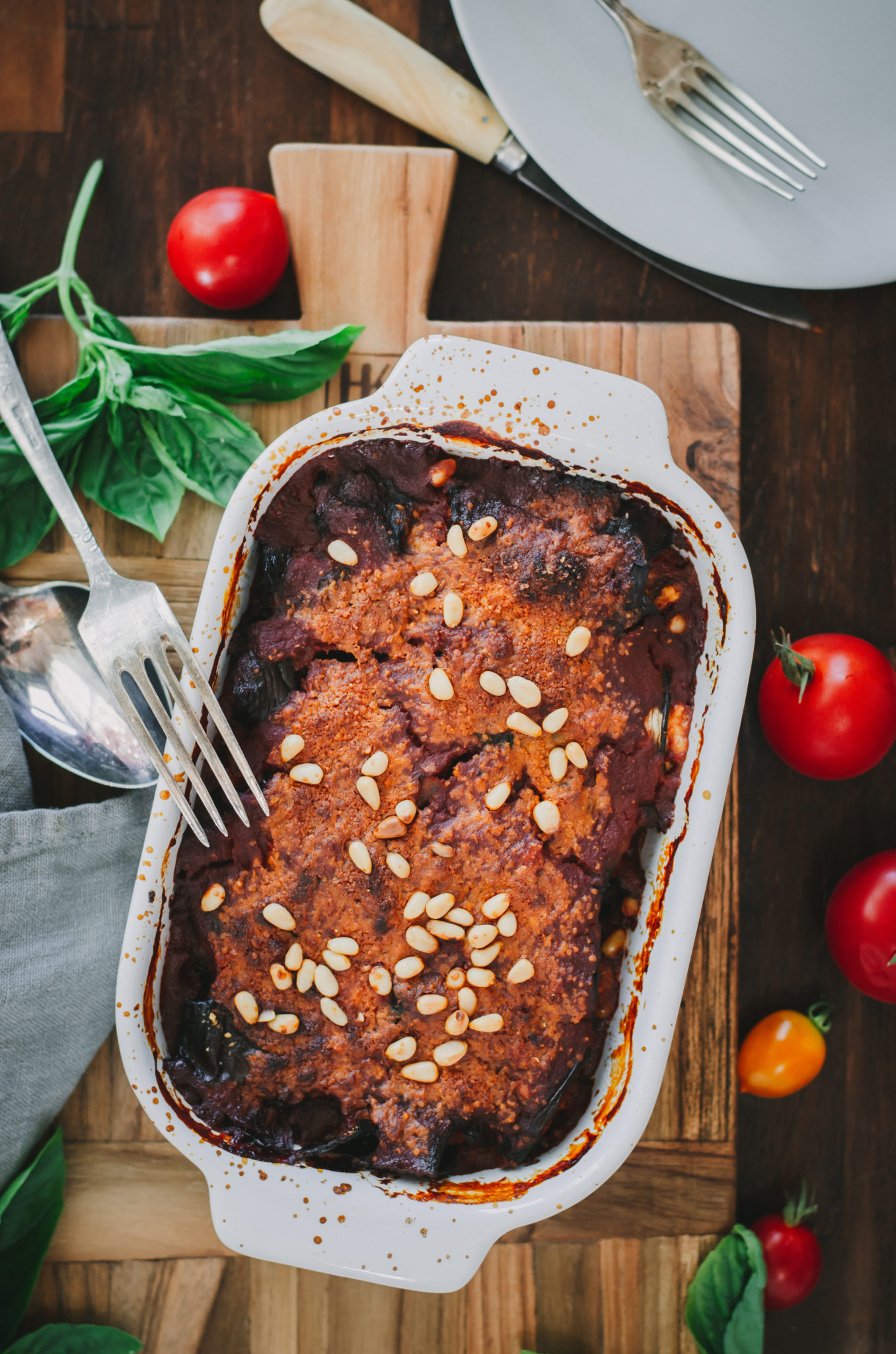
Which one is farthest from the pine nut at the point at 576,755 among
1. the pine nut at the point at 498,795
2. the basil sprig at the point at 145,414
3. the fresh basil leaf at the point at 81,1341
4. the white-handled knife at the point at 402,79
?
the fresh basil leaf at the point at 81,1341

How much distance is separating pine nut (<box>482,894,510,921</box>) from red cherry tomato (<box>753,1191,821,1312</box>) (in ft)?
3.33

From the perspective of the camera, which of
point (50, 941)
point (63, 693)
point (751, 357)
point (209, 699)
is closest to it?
point (209, 699)

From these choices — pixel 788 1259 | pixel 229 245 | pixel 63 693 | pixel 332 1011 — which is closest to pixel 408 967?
pixel 332 1011

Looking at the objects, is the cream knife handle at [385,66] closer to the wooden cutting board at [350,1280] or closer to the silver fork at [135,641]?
the wooden cutting board at [350,1280]

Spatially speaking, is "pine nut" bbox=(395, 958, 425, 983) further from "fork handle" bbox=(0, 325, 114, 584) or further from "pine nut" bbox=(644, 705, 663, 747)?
"fork handle" bbox=(0, 325, 114, 584)

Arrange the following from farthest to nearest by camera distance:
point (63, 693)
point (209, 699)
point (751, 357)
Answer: point (751, 357), point (63, 693), point (209, 699)

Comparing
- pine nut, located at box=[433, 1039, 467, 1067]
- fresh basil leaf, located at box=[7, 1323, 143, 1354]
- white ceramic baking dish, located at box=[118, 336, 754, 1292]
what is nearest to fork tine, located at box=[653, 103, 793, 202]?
white ceramic baking dish, located at box=[118, 336, 754, 1292]

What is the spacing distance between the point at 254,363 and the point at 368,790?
0.85 metres

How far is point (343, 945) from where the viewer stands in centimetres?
149

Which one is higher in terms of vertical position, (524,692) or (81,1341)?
(524,692)

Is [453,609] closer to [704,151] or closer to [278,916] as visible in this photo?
[278,916]

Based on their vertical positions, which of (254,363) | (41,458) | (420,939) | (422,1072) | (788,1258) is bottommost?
(788,1258)

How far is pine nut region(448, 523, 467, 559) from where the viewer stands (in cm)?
150

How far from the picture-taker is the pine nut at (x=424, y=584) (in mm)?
1488
